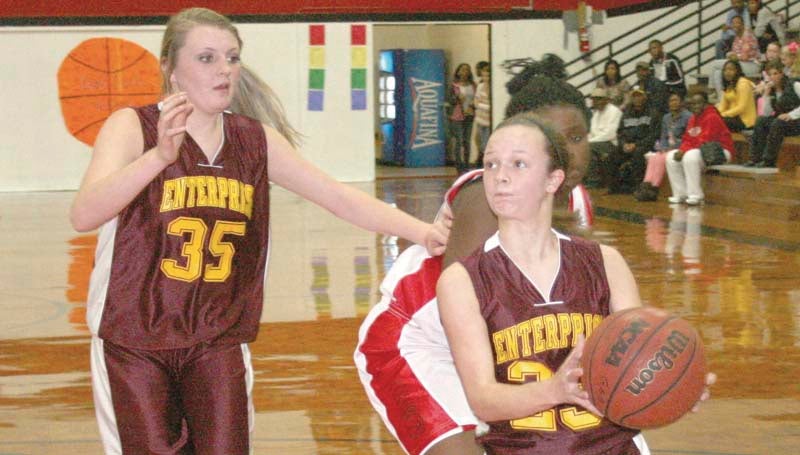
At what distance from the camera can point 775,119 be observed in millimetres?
13344

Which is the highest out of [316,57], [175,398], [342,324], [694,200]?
[316,57]

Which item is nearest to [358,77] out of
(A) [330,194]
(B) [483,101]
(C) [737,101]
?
(B) [483,101]

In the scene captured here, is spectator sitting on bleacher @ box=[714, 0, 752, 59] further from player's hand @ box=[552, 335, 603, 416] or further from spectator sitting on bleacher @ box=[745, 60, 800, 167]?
player's hand @ box=[552, 335, 603, 416]

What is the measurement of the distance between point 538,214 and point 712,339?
4.38 metres

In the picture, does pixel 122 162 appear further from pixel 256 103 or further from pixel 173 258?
pixel 256 103

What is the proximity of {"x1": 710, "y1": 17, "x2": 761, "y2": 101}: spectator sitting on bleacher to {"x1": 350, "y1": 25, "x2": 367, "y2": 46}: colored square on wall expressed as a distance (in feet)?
17.5

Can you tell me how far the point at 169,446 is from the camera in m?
3.23

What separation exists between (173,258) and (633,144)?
12.8 m

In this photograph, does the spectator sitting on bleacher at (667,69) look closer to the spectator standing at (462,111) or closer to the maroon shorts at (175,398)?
the spectator standing at (462,111)

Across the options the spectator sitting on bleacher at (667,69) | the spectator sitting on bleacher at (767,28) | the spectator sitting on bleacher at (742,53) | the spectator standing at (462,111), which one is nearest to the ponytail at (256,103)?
the spectator sitting on bleacher at (667,69)

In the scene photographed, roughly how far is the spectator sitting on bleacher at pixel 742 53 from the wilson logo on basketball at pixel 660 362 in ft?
45.4

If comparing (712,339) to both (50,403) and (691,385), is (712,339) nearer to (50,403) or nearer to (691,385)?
(50,403)

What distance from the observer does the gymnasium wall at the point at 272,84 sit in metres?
18.2

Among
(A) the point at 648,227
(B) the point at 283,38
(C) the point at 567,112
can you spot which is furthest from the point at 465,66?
(C) the point at 567,112
